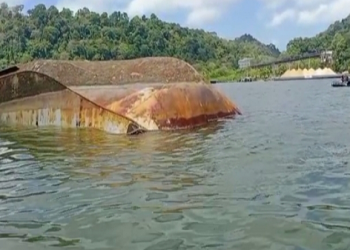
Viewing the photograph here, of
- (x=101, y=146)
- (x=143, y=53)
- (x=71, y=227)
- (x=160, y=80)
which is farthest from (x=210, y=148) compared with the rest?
(x=143, y=53)

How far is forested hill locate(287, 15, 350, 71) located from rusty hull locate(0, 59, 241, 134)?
12794 cm

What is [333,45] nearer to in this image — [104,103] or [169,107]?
[169,107]

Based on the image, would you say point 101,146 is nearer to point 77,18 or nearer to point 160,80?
point 160,80

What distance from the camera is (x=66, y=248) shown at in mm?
3754

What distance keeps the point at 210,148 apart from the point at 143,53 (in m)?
122

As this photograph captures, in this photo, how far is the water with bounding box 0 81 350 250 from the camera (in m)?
3.91

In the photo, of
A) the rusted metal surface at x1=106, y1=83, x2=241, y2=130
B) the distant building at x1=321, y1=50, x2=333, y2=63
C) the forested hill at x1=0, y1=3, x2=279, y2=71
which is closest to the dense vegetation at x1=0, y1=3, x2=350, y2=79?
the forested hill at x1=0, y1=3, x2=279, y2=71

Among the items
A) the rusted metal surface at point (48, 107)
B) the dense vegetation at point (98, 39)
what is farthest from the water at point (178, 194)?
the dense vegetation at point (98, 39)

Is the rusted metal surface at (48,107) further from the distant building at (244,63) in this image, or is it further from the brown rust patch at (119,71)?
the distant building at (244,63)

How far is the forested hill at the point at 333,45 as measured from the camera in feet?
448

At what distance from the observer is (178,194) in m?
5.09

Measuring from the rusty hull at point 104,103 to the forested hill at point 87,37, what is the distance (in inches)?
3880

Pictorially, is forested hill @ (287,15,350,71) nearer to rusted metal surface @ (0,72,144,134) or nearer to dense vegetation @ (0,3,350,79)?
dense vegetation @ (0,3,350,79)

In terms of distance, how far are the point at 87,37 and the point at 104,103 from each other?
124m
